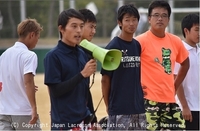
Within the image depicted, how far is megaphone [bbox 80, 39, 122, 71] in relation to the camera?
5098 millimetres

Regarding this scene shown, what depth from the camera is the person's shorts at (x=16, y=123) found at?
618 cm

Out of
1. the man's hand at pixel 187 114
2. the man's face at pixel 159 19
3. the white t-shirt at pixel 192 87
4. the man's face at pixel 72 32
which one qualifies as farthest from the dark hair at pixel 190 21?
the man's face at pixel 72 32

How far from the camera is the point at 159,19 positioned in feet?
21.6

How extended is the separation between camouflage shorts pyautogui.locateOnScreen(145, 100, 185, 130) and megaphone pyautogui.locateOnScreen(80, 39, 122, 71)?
1.17m

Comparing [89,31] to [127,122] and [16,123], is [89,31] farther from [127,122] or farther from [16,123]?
[16,123]

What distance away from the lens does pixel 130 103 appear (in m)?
5.93

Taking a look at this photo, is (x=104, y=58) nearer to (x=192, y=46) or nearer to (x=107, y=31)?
(x=192, y=46)

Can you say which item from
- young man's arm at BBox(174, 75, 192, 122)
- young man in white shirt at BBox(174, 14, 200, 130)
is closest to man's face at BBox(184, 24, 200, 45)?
young man in white shirt at BBox(174, 14, 200, 130)

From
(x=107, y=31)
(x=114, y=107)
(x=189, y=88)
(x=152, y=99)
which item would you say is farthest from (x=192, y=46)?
(x=107, y=31)

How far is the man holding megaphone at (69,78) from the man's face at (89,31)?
964mm

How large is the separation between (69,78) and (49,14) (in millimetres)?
27281

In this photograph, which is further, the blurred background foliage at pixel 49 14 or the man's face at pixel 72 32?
the blurred background foliage at pixel 49 14

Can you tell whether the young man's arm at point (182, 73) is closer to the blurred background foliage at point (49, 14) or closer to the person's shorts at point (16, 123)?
the person's shorts at point (16, 123)

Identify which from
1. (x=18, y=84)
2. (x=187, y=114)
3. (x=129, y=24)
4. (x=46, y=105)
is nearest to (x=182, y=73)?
(x=187, y=114)
